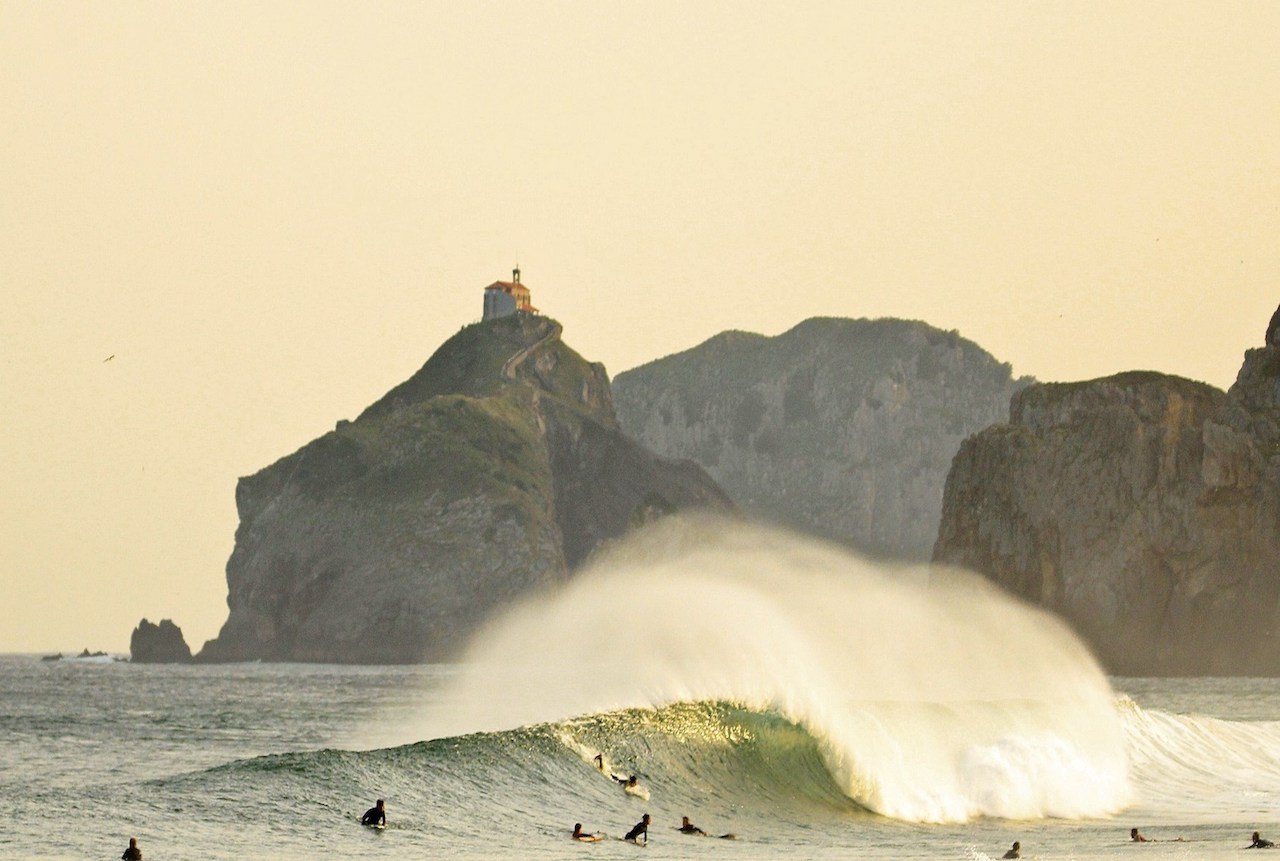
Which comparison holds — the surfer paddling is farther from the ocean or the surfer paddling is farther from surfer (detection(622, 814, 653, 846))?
surfer (detection(622, 814, 653, 846))

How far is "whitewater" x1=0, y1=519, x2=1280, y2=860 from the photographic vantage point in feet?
A: 120

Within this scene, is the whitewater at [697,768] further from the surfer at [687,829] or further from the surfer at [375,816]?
the surfer at [687,829]

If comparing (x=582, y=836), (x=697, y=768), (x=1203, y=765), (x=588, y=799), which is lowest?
(x=582, y=836)

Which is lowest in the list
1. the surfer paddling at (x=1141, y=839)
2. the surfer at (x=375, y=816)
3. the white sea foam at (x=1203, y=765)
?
the surfer paddling at (x=1141, y=839)

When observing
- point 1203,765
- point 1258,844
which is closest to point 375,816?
point 1258,844

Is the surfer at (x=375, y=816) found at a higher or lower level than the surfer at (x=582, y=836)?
higher

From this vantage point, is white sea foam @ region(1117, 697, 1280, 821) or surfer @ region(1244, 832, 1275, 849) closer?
surfer @ region(1244, 832, 1275, 849)

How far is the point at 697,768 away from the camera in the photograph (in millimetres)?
46969

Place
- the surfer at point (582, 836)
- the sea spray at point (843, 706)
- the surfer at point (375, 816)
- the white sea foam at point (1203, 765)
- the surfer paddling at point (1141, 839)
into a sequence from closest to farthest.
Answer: the surfer at point (375, 816)
the surfer at point (582, 836)
the surfer paddling at point (1141, 839)
the sea spray at point (843, 706)
the white sea foam at point (1203, 765)

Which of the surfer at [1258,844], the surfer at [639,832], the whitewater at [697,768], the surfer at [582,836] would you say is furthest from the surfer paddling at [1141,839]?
the surfer at [582,836]

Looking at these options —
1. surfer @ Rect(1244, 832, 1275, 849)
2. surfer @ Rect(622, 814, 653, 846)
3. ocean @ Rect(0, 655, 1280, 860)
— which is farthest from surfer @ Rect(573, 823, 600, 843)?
surfer @ Rect(1244, 832, 1275, 849)

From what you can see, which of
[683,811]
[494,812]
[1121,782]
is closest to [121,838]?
[494,812]

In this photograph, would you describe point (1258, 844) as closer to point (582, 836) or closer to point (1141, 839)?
point (1141, 839)

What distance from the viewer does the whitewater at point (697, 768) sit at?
36688mm
